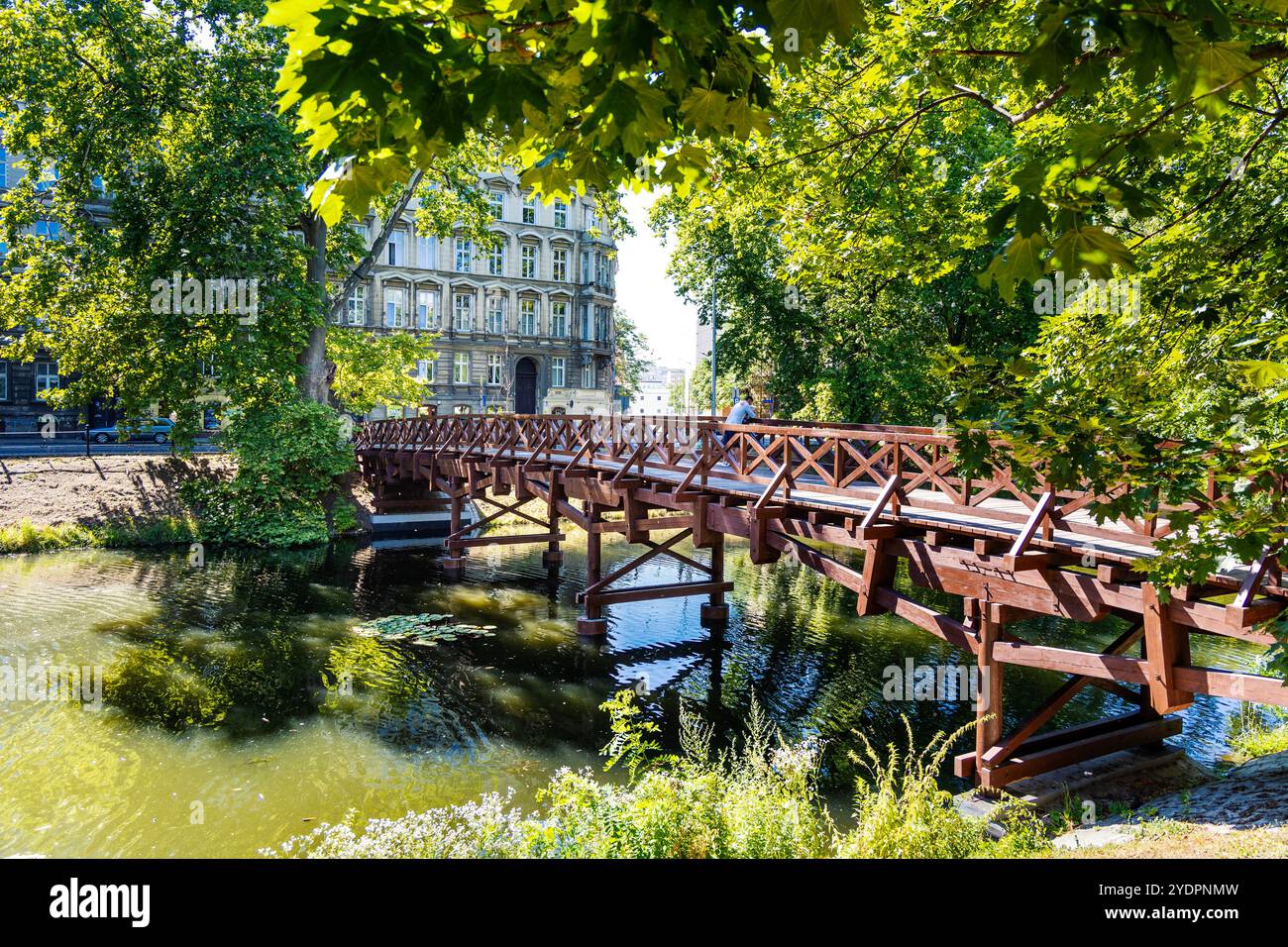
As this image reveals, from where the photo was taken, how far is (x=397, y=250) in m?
48.1

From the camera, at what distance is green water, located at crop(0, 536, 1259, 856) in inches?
348

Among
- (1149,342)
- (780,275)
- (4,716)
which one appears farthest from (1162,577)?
(4,716)

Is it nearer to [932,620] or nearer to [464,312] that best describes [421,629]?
[932,620]

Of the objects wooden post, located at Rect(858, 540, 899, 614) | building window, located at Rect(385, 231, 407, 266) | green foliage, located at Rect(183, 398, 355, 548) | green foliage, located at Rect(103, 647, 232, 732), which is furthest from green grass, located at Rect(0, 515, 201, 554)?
building window, located at Rect(385, 231, 407, 266)

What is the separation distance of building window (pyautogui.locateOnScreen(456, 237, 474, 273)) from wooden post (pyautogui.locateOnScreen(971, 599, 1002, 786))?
1820 inches

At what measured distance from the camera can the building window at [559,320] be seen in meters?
52.4

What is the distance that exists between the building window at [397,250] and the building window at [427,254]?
79 centimetres

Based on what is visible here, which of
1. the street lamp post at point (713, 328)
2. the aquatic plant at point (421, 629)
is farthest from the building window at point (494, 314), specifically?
the aquatic plant at point (421, 629)

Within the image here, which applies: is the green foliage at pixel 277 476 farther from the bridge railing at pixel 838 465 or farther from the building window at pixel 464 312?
the building window at pixel 464 312

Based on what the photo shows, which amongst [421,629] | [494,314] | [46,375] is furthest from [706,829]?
[494,314]

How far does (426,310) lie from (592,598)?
37.7 meters

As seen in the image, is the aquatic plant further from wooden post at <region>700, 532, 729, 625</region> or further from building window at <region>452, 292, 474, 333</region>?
building window at <region>452, 292, 474, 333</region>
